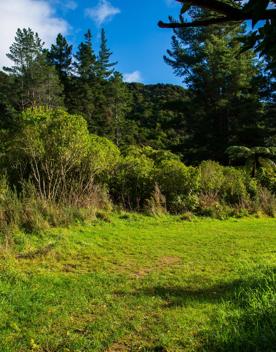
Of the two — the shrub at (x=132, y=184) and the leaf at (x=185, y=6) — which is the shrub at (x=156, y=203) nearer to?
the shrub at (x=132, y=184)

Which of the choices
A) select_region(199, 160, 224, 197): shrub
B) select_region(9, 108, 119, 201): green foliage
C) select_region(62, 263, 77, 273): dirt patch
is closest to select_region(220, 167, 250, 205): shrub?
select_region(199, 160, 224, 197): shrub

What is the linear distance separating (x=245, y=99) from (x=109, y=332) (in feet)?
88.5

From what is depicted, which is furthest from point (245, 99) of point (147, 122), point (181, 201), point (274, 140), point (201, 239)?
point (201, 239)

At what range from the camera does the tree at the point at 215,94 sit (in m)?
27.9

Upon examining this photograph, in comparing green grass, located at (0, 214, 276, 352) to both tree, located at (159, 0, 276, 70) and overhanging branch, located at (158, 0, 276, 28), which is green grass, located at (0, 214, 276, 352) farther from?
overhanging branch, located at (158, 0, 276, 28)

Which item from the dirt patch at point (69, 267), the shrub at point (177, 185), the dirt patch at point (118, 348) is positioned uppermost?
the shrub at point (177, 185)

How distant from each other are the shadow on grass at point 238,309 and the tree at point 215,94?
22628 millimetres

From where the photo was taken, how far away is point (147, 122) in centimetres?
4178

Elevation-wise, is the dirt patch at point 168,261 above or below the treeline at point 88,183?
below

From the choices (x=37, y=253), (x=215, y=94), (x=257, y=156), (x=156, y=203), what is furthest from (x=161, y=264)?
(x=215, y=94)

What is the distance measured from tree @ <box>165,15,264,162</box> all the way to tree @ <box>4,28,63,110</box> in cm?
1333

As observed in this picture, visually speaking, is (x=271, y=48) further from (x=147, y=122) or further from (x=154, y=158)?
(x=147, y=122)

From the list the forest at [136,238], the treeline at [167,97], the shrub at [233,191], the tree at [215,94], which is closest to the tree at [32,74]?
the treeline at [167,97]

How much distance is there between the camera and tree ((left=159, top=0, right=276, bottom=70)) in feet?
4.76
